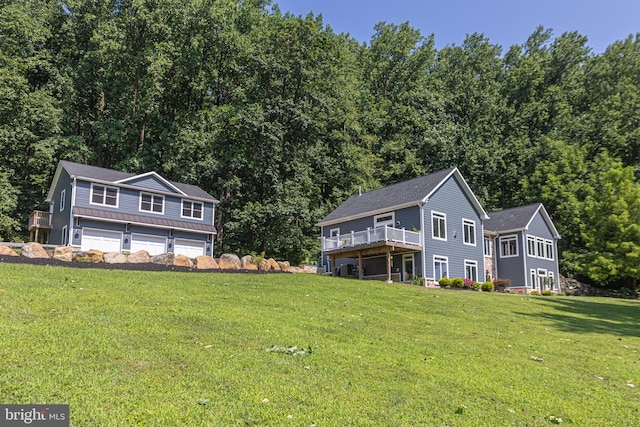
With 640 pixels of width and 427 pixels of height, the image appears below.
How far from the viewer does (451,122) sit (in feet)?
164

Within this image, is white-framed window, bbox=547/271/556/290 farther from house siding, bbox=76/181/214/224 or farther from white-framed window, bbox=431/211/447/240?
house siding, bbox=76/181/214/224

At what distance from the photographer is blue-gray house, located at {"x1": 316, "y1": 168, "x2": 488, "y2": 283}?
26.8 metres

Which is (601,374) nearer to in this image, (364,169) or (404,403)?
(404,403)

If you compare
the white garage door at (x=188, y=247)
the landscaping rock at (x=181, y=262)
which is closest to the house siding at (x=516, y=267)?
the white garage door at (x=188, y=247)

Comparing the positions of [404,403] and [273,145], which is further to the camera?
[273,145]

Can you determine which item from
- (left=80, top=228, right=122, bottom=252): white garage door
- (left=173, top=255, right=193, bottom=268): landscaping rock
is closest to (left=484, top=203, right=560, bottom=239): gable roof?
(left=173, top=255, right=193, bottom=268): landscaping rock

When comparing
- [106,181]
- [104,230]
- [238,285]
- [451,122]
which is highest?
[451,122]

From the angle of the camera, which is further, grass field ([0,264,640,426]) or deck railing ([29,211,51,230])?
deck railing ([29,211,51,230])

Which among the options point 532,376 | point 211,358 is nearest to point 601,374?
point 532,376

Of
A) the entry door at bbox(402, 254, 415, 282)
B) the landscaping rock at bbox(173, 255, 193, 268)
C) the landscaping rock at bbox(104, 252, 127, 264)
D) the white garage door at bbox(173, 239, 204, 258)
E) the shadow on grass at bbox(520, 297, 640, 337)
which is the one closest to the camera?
the shadow on grass at bbox(520, 297, 640, 337)

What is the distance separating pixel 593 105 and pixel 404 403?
170 ft

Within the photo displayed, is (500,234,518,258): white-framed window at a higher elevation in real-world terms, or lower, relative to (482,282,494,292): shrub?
higher

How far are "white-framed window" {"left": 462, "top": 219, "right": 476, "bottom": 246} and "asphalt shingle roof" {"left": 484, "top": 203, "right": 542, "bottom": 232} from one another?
5.25 meters

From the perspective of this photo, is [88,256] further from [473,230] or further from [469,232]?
[473,230]
